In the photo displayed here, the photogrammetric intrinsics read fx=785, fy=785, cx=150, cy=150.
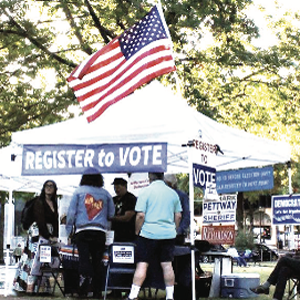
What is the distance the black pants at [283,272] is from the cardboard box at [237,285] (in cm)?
159

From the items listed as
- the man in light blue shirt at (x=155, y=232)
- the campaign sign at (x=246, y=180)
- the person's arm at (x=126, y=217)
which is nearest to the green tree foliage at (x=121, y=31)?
the campaign sign at (x=246, y=180)

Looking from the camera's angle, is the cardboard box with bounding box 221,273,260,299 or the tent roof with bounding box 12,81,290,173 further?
the cardboard box with bounding box 221,273,260,299

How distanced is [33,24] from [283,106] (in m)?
8.99

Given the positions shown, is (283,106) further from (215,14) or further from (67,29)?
(67,29)

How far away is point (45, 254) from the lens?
497 inches

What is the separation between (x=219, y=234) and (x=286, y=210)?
3.91 ft

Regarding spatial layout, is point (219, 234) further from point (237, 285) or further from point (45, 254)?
point (45, 254)

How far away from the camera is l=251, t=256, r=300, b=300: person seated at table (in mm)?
11031

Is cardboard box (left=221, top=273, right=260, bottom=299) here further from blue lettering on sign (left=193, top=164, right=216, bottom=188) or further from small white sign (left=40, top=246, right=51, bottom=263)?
small white sign (left=40, top=246, right=51, bottom=263)

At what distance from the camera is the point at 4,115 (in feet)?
81.0

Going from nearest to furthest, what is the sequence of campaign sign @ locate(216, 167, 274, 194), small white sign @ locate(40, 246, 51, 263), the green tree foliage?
1. small white sign @ locate(40, 246, 51, 263)
2. campaign sign @ locate(216, 167, 274, 194)
3. the green tree foliage

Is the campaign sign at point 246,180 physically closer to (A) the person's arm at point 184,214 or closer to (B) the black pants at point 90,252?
(A) the person's arm at point 184,214

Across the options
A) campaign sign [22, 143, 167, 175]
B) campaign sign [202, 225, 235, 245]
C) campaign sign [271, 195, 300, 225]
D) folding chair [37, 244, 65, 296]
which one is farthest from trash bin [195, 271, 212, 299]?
campaign sign [22, 143, 167, 175]

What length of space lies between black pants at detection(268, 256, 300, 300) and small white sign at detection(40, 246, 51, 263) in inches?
141
